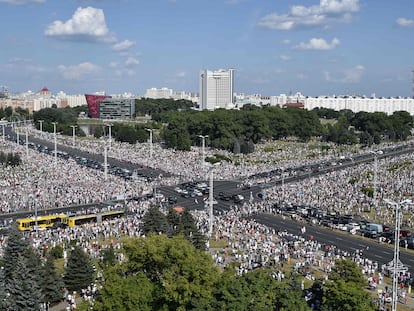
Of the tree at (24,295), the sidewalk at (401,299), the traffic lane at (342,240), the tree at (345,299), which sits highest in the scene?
the tree at (345,299)

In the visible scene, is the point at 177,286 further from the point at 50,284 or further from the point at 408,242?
the point at 408,242

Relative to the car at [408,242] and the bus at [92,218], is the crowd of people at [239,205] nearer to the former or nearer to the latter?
the bus at [92,218]

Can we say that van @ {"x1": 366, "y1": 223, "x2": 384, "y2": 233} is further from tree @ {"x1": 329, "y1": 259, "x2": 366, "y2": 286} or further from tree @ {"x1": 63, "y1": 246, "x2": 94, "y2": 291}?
tree @ {"x1": 63, "y1": 246, "x2": 94, "y2": 291}

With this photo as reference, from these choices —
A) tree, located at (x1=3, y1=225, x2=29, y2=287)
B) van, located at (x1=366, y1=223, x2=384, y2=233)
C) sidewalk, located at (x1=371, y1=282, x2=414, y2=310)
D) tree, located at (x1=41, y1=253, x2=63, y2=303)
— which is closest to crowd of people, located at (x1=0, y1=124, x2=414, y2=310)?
sidewalk, located at (x1=371, y1=282, x2=414, y2=310)

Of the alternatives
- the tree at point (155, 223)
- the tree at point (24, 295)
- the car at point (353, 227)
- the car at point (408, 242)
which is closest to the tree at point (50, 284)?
the tree at point (24, 295)

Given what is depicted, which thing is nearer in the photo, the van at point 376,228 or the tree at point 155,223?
the tree at point 155,223

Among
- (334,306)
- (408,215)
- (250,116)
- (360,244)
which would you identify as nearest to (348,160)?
(250,116)

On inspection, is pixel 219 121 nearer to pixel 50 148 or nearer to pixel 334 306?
pixel 50 148
